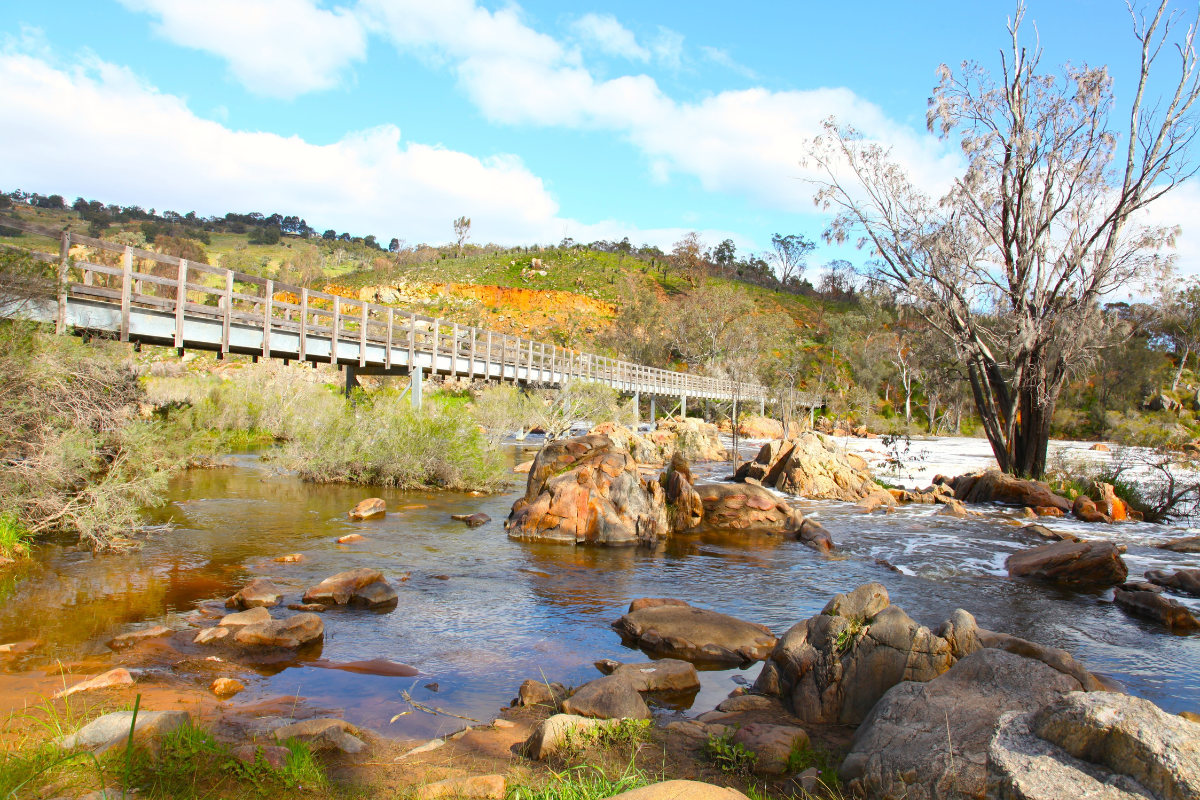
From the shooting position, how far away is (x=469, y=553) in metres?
11.1

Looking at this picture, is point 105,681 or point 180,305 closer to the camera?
point 105,681

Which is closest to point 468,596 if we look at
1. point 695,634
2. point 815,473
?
point 695,634

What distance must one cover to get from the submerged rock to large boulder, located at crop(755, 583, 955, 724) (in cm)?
948

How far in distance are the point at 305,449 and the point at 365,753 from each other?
14606mm

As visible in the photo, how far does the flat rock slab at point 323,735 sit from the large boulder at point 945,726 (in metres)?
3.09

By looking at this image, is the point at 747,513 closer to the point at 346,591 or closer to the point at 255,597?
the point at 346,591

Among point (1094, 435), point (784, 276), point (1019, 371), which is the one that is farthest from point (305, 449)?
point (784, 276)

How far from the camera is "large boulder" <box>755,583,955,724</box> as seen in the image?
5.40 m

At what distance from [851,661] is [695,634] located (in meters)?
1.97

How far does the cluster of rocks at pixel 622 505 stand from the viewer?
12.7 meters

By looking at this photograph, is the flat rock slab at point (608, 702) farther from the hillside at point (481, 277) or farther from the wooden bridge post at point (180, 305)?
the hillside at point (481, 277)

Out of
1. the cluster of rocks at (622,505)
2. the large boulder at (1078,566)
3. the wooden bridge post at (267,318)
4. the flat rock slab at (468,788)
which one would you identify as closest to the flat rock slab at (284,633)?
the flat rock slab at (468,788)

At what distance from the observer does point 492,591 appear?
9.03 meters

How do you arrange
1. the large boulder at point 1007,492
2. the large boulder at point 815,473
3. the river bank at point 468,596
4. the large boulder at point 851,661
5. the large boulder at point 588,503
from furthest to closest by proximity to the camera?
the large boulder at point 815,473 → the large boulder at point 1007,492 → the large boulder at point 588,503 → the river bank at point 468,596 → the large boulder at point 851,661
